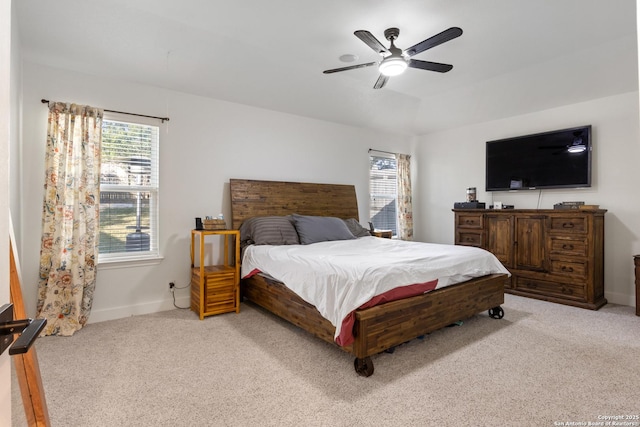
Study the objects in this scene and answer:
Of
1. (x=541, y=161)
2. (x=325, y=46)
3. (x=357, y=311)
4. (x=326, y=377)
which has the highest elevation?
(x=325, y=46)

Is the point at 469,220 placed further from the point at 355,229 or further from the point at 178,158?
the point at 178,158

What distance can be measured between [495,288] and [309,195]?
271cm

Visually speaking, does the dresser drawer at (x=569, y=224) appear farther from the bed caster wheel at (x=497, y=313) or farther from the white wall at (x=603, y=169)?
the bed caster wheel at (x=497, y=313)

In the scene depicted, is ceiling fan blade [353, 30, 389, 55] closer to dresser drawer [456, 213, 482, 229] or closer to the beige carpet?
the beige carpet

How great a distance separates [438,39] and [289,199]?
111 inches

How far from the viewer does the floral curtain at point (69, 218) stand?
121 inches

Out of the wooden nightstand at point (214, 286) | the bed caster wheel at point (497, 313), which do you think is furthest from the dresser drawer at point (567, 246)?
the wooden nightstand at point (214, 286)

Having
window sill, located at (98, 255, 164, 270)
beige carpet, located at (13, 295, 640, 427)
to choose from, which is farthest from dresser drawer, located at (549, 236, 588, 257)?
window sill, located at (98, 255, 164, 270)

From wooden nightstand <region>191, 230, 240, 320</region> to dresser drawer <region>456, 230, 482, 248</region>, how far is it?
11.4ft

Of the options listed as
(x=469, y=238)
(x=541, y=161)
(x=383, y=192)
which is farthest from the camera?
(x=383, y=192)

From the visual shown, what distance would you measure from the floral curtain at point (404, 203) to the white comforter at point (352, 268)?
7.65 ft

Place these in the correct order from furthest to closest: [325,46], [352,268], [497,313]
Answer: [497,313], [325,46], [352,268]

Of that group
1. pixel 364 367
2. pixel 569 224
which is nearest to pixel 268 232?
pixel 364 367

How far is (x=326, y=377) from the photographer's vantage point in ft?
7.55
